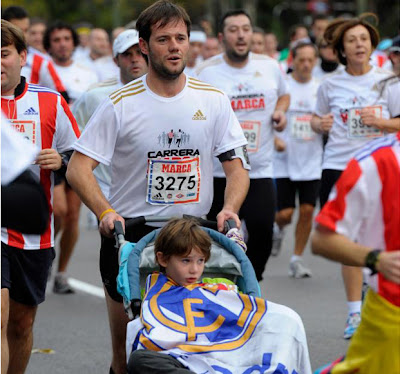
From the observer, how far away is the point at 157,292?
5410mm

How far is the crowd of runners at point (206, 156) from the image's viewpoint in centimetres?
421

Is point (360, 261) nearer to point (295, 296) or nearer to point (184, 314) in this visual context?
point (184, 314)

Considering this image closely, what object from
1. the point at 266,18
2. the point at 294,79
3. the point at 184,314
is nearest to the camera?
the point at 184,314

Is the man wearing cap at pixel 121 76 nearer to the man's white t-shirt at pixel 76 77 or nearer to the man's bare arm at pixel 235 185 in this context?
the man's bare arm at pixel 235 185

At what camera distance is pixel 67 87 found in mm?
12984

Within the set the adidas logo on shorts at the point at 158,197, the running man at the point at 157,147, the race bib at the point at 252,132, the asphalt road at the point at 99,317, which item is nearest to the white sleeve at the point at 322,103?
the race bib at the point at 252,132

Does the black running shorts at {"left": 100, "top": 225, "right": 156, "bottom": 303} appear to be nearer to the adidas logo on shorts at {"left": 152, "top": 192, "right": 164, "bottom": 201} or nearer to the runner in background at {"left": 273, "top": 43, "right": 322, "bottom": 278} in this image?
the adidas logo on shorts at {"left": 152, "top": 192, "right": 164, "bottom": 201}

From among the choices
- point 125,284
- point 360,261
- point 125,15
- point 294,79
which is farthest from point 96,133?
point 125,15

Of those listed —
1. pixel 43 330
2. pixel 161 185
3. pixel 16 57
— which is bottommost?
pixel 43 330

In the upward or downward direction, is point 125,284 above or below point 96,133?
below

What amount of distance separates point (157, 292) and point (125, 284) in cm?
16

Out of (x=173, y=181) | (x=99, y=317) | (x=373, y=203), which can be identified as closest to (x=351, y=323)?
(x=99, y=317)

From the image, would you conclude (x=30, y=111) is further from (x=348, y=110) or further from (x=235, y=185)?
(x=348, y=110)

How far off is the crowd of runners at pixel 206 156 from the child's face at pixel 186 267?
527mm
